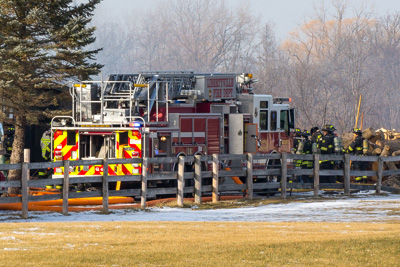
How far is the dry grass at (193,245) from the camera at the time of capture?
10.1m

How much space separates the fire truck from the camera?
2034cm

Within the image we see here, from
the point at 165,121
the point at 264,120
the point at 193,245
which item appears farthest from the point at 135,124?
the point at 193,245

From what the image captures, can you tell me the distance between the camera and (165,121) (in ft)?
70.4

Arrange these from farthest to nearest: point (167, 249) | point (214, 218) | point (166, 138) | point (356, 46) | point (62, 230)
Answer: point (356, 46)
point (166, 138)
point (214, 218)
point (62, 230)
point (167, 249)

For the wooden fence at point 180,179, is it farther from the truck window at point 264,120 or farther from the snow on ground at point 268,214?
the truck window at point 264,120

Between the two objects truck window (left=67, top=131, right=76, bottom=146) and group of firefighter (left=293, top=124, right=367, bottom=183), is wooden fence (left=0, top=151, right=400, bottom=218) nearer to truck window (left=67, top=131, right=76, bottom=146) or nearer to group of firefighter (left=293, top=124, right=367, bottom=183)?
truck window (left=67, top=131, right=76, bottom=146)

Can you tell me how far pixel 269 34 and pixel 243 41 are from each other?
12.9 ft

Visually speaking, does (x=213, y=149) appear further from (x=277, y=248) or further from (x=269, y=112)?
(x=277, y=248)

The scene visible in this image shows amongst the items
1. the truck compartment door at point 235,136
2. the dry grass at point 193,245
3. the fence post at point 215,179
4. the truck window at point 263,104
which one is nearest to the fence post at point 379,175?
the truck window at point 263,104

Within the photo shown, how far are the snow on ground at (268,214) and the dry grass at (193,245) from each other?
7.37 ft

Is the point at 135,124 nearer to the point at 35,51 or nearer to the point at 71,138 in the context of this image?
the point at 71,138

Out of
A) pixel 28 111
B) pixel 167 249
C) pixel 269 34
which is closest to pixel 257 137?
pixel 28 111

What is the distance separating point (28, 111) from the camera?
22953mm

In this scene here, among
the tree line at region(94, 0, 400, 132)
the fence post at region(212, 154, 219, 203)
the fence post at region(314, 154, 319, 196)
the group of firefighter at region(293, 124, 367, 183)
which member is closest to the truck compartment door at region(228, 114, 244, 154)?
the fence post at region(314, 154, 319, 196)
